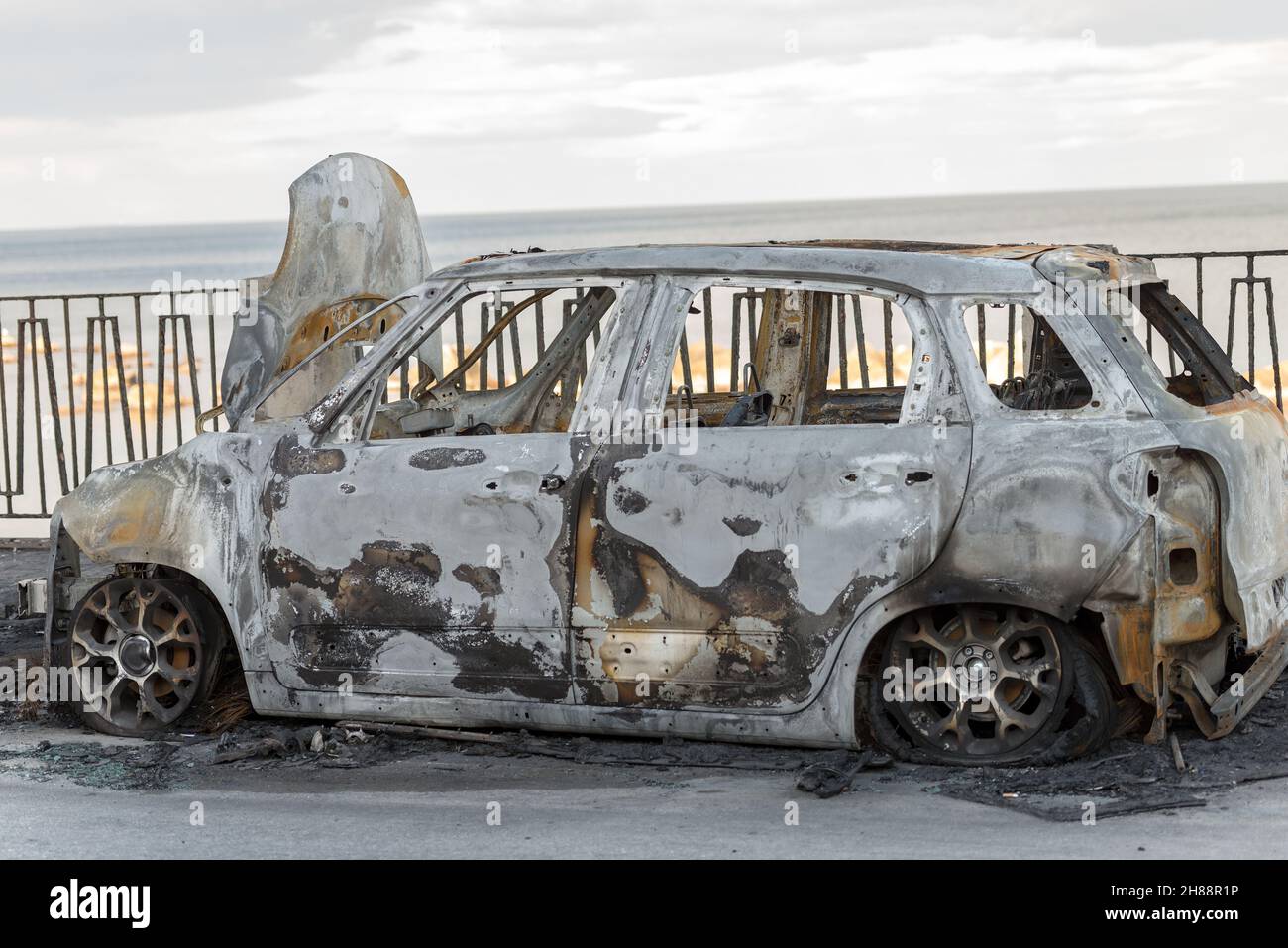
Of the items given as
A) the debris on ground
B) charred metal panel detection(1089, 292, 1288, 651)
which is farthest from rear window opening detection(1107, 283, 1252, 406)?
the debris on ground

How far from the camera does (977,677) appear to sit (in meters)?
5.79

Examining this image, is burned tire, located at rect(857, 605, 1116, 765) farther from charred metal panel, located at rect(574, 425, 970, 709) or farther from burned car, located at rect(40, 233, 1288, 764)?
charred metal panel, located at rect(574, 425, 970, 709)

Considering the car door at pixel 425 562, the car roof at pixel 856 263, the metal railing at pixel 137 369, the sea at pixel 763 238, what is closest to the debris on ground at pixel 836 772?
the car door at pixel 425 562

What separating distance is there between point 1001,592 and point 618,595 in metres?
1.31

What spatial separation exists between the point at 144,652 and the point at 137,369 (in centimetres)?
1509

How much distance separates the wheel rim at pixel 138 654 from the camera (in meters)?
6.77

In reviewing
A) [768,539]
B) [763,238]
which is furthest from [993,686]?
[763,238]

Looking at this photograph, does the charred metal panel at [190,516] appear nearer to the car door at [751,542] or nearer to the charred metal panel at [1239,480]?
the car door at [751,542]

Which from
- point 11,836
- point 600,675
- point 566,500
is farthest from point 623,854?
point 11,836

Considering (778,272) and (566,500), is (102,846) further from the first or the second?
(778,272)

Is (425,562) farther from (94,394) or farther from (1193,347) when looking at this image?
(94,394)

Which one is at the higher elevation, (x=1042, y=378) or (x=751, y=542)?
(x=1042, y=378)

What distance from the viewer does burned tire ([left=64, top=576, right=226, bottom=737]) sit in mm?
6758

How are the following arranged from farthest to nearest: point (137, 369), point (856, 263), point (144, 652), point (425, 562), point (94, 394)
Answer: point (94, 394) < point (137, 369) < point (144, 652) < point (425, 562) < point (856, 263)
